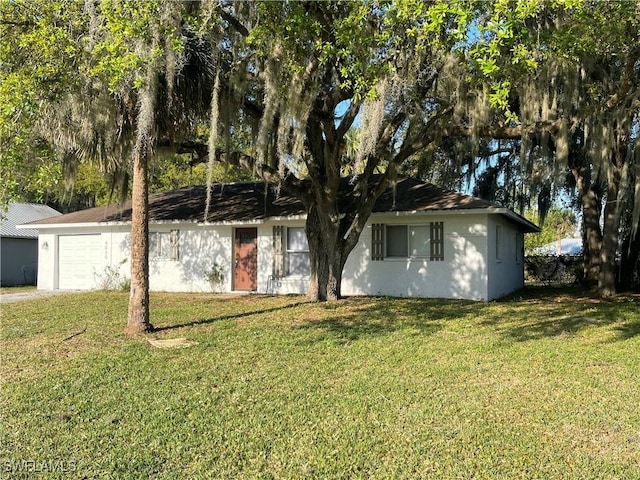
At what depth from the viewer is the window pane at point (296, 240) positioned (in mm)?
14391

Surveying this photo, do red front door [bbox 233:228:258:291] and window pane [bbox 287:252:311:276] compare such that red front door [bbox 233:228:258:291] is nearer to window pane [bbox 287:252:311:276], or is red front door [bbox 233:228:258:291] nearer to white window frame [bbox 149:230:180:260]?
window pane [bbox 287:252:311:276]

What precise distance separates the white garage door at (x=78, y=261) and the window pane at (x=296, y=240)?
6501 mm

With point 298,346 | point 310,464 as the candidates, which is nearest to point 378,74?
point 298,346

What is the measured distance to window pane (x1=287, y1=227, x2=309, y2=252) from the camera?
47.2 feet

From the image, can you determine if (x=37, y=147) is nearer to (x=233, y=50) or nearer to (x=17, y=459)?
(x=233, y=50)

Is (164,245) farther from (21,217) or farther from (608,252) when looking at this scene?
(608,252)

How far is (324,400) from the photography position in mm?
4828

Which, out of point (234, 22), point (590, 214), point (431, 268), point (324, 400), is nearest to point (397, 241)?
point (431, 268)

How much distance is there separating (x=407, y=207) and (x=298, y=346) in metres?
6.88

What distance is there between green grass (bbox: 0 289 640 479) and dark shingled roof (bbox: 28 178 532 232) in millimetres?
4607

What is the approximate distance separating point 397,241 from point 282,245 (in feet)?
10.6

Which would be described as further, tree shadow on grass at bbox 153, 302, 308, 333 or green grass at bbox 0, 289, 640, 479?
tree shadow on grass at bbox 153, 302, 308, 333

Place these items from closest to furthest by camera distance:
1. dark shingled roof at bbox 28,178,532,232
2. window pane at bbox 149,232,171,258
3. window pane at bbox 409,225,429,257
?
dark shingled roof at bbox 28,178,532,232
window pane at bbox 409,225,429,257
window pane at bbox 149,232,171,258

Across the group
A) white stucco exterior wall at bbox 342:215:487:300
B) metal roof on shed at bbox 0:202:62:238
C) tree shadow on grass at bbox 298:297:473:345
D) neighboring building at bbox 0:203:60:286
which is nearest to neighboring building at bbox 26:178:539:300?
white stucco exterior wall at bbox 342:215:487:300
